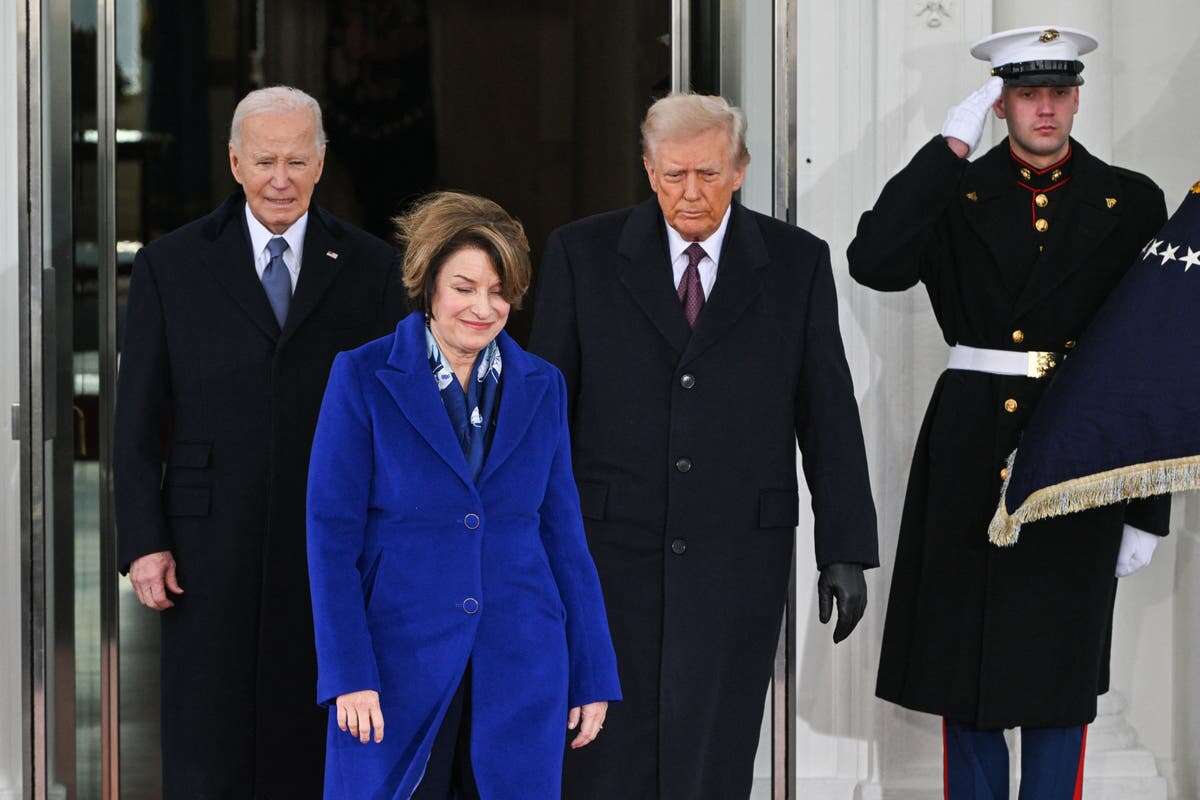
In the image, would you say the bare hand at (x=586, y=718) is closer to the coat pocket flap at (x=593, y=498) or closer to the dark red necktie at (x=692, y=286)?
the coat pocket flap at (x=593, y=498)

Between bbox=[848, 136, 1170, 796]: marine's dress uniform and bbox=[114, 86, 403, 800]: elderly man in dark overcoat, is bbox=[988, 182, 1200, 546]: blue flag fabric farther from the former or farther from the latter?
bbox=[114, 86, 403, 800]: elderly man in dark overcoat

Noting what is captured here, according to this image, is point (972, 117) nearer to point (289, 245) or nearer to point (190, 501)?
point (289, 245)

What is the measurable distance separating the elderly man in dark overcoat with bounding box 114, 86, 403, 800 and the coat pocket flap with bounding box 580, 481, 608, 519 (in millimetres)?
577

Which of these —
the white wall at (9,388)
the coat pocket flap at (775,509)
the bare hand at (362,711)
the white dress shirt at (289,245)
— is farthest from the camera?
the white wall at (9,388)

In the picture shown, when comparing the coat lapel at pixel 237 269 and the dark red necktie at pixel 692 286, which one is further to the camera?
the coat lapel at pixel 237 269

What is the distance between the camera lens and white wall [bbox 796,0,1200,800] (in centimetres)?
432

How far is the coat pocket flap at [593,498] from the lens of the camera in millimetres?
3533

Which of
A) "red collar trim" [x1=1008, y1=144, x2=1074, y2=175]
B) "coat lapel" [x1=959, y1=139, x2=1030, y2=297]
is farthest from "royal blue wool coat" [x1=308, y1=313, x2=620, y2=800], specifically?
"red collar trim" [x1=1008, y1=144, x2=1074, y2=175]

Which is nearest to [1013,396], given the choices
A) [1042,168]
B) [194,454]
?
[1042,168]

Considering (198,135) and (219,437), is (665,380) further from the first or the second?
(198,135)

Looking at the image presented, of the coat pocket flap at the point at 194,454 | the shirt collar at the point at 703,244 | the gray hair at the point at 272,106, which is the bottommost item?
the coat pocket flap at the point at 194,454

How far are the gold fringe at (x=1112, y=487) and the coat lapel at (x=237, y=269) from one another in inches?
60.2

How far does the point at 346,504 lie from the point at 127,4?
2180mm

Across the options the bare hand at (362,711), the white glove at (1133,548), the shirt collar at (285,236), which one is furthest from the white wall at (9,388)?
the white glove at (1133,548)
